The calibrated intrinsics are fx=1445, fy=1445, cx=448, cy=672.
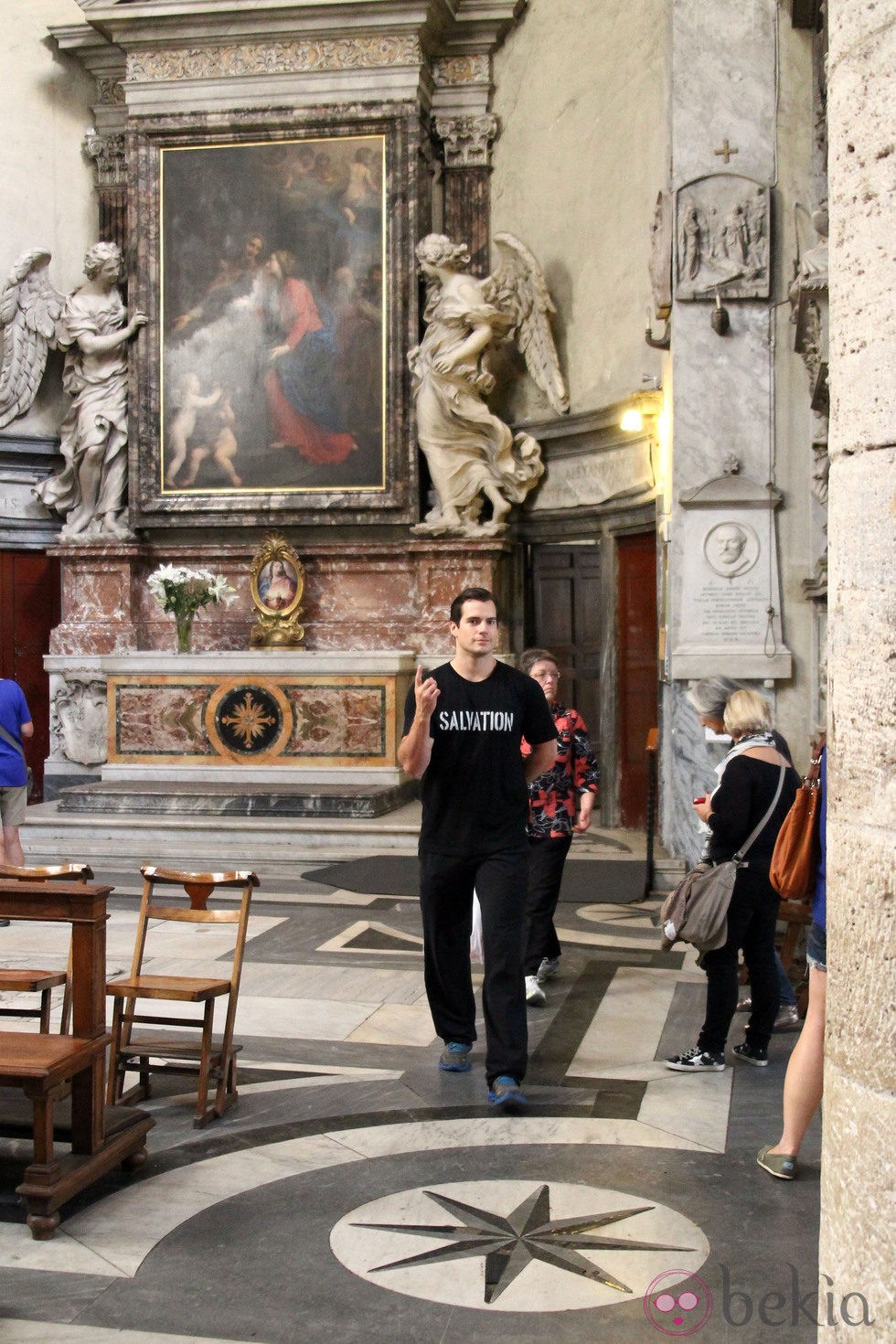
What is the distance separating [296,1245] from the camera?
364 cm

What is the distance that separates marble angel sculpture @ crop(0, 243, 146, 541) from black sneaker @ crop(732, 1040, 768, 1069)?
380 inches

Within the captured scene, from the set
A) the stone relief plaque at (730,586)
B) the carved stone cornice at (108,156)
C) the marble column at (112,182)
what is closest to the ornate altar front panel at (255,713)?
the stone relief plaque at (730,586)

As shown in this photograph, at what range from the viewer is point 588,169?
1247cm

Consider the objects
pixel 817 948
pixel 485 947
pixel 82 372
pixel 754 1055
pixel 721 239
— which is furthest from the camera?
pixel 82 372

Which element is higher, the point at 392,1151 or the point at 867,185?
the point at 867,185

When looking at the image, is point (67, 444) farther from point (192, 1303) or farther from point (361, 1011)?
point (192, 1303)

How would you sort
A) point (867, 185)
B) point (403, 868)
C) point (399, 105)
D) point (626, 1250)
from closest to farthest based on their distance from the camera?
point (867, 185) < point (626, 1250) < point (403, 868) < point (399, 105)

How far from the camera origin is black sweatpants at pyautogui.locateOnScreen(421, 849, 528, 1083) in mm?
4766

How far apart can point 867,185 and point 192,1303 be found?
2758 mm

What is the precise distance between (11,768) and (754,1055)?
4.64 m

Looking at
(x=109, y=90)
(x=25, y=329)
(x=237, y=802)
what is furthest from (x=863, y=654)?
(x=109, y=90)

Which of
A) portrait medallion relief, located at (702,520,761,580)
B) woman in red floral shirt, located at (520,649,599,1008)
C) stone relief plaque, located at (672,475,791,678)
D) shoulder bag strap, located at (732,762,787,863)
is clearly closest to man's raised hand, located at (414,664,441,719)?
shoulder bag strap, located at (732,762,787,863)

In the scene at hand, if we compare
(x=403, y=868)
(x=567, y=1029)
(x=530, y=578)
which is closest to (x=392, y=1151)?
(x=567, y=1029)

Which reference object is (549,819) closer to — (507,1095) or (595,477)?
(507,1095)
